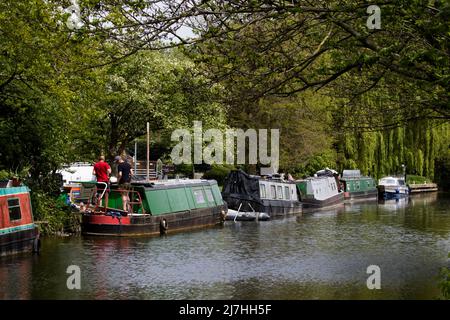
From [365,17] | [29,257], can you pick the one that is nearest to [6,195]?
[29,257]

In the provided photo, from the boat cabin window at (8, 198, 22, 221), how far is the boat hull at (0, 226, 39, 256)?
0.42 meters

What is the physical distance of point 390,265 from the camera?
21453 millimetres

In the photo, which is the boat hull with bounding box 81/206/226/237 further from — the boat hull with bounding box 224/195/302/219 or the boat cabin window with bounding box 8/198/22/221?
the boat hull with bounding box 224/195/302/219

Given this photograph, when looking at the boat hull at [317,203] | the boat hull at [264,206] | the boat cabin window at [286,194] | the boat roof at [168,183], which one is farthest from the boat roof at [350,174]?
the boat roof at [168,183]

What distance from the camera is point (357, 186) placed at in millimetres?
57031

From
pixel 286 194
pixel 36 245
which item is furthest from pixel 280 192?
pixel 36 245

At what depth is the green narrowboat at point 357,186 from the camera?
5571 centimetres

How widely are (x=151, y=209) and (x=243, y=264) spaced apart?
27.7 feet

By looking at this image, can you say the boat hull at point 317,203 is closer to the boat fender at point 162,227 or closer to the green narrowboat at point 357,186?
the green narrowboat at point 357,186

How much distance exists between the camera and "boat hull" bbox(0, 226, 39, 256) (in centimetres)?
2136

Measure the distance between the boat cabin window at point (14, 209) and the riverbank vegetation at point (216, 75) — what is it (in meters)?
3.53

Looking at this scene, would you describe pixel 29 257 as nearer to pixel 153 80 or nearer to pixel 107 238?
pixel 107 238

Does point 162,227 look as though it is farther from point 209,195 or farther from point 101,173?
point 209,195

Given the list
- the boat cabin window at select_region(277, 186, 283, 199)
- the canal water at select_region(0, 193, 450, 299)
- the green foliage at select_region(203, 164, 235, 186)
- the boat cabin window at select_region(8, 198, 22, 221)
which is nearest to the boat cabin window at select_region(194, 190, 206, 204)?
the canal water at select_region(0, 193, 450, 299)
